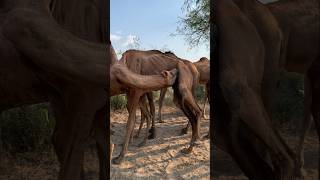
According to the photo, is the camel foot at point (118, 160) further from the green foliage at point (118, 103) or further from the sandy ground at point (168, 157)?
the green foliage at point (118, 103)

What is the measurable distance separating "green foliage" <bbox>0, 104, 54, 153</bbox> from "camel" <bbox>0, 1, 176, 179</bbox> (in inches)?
1.5

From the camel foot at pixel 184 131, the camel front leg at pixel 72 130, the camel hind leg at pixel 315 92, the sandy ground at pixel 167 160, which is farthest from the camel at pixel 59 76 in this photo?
the camel hind leg at pixel 315 92

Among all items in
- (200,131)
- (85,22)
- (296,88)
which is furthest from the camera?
(200,131)

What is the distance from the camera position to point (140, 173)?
1.14 m

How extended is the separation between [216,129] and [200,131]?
0.73ft

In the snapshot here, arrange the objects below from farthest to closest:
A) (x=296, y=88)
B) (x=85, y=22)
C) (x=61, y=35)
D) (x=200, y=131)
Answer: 1. (x=200, y=131)
2. (x=296, y=88)
3. (x=85, y=22)
4. (x=61, y=35)

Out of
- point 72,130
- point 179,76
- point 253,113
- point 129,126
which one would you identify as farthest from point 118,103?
point 253,113

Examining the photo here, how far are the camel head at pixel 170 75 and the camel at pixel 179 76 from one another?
12 millimetres

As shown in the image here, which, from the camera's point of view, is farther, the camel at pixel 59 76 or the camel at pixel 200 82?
the camel at pixel 200 82

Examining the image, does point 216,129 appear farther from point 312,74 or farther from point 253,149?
point 312,74

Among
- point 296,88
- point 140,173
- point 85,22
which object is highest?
point 85,22

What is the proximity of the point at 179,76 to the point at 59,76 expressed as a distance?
460mm

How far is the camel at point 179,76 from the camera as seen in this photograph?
3.41 feet

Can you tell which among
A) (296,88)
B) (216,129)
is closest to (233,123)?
(216,129)
